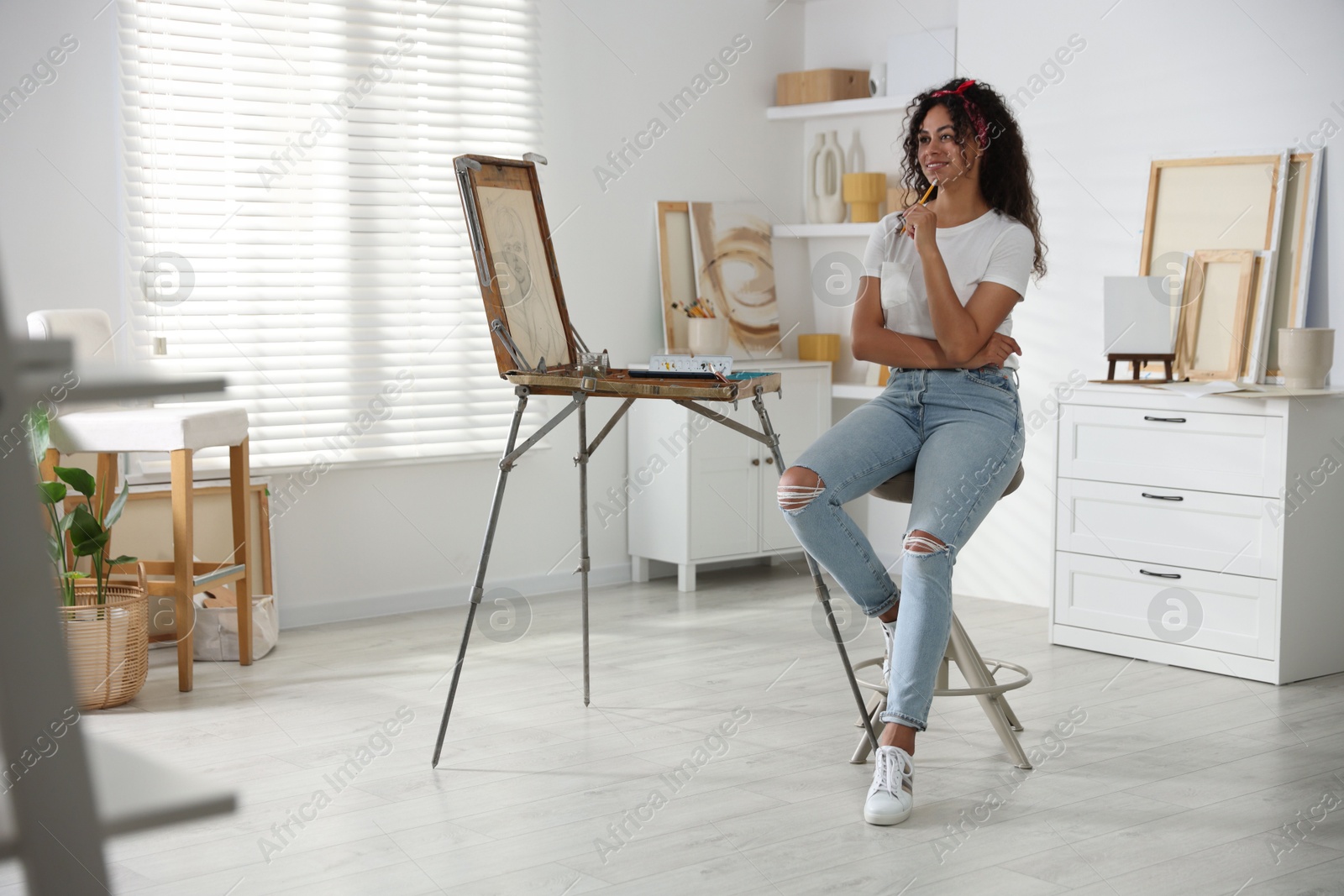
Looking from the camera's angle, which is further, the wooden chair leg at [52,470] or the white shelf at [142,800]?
the wooden chair leg at [52,470]

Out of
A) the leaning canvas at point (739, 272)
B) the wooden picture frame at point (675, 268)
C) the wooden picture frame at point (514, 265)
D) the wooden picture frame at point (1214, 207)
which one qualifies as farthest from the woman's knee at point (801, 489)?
the leaning canvas at point (739, 272)

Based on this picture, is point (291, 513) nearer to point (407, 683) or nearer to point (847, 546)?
point (407, 683)

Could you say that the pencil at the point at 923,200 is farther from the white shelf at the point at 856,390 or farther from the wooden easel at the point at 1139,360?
the white shelf at the point at 856,390

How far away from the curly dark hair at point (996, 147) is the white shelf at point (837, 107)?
204 centimetres

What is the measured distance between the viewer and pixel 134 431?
130 inches

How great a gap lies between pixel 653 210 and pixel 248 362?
164 cm

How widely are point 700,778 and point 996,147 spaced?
1.45 meters

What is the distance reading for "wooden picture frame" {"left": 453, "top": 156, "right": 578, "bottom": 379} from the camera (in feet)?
9.07

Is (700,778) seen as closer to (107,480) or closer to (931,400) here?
(931,400)

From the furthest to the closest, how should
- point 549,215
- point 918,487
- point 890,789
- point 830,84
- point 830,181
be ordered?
point 830,181 < point 830,84 < point 549,215 < point 918,487 < point 890,789

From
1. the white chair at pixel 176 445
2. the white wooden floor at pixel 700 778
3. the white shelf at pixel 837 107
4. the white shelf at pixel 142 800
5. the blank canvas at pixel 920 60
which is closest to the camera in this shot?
the white shelf at pixel 142 800

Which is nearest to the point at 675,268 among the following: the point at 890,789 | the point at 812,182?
the point at 812,182

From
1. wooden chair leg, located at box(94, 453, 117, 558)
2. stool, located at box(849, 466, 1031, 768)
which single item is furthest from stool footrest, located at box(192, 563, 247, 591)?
stool, located at box(849, 466, 1031, 768)

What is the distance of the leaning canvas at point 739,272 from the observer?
198 inches
